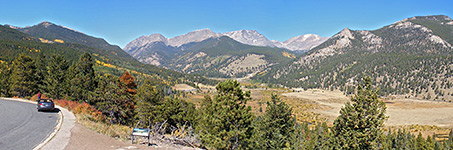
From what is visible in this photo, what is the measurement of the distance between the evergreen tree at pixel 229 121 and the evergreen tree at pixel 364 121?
11.0 metres

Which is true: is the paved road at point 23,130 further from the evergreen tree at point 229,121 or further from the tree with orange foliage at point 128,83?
the tree with orange foliage at point 128,83

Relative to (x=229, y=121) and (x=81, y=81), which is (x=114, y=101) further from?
(x=229, y=121)

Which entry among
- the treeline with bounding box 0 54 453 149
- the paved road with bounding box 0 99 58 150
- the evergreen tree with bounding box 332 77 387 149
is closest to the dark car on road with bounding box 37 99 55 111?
the paved road with bounding box 0 99 58 150

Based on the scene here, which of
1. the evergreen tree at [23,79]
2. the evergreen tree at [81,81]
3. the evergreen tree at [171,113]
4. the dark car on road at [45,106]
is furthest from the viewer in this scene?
the evergreen tree at [23,79]

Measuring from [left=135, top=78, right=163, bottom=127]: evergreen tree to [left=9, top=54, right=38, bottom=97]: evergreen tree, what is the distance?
24216mm

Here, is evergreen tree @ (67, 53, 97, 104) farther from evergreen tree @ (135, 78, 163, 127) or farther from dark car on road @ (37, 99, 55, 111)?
dark car on road @ (37, 99, 55, 111)

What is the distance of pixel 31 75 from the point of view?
1871 inches

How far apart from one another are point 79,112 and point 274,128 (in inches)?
951

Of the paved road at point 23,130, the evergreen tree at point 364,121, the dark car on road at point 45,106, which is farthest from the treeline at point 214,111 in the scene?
the paved road at point 23,130

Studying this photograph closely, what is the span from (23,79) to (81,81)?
12.7 meters

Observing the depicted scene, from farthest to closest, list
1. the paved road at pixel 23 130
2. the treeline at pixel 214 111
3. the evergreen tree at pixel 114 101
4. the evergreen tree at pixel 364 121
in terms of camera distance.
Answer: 1. the evergreen tree at pixel 114 101
2. the evergreen tree at pixel 364 121
3. the treeline at pixel 214 111
4. the paved road at pixel 23 130

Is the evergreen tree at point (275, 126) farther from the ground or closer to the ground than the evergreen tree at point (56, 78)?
closer to the ground

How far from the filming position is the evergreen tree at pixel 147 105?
124 feet

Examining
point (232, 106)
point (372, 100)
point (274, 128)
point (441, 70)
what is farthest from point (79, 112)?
point (441, 70)
